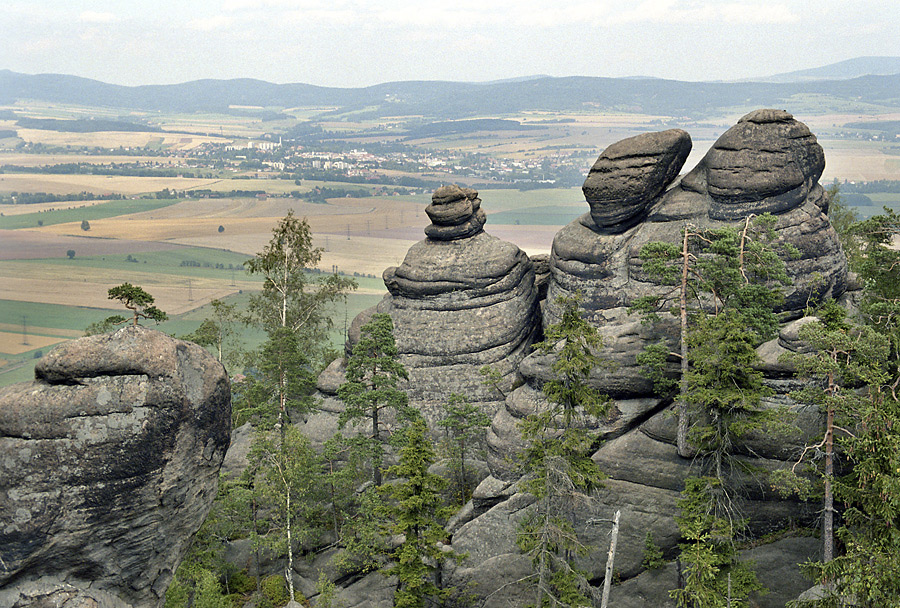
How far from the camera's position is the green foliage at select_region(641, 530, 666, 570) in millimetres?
30625

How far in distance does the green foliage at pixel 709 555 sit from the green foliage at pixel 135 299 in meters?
21.4

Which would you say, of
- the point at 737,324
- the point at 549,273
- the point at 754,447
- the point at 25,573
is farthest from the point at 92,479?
the point at 549,273

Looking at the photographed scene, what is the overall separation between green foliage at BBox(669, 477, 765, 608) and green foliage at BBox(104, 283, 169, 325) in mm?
21367

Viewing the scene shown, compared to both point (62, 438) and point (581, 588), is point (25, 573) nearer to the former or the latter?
point (62, 438)

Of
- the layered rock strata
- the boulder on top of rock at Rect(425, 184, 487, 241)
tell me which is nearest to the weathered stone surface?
the boulder on top of rock at Rect(425, 184, 487, 241)

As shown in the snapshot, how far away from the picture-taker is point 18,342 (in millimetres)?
135625

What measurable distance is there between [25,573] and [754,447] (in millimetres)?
28693

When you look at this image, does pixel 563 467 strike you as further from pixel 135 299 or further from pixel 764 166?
pixel 764 166

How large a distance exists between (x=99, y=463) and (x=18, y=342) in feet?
434

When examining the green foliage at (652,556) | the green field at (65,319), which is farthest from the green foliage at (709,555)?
the green field at (65,319)

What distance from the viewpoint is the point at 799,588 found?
28297 mm

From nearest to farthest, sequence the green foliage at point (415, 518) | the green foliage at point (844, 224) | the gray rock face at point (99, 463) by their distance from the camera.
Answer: the gray rock face at point (99, 463)
the green foliage at point (415, 518)
the green foliage at point (844, 224)

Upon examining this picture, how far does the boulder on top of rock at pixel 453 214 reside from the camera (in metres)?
50.9

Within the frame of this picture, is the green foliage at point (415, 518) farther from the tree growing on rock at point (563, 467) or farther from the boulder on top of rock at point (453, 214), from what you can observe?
the boulder on top of rock at point (453, 214)
